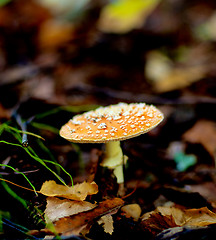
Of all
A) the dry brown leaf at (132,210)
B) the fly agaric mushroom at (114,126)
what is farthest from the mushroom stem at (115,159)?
the dry brown leaf at (132,210)

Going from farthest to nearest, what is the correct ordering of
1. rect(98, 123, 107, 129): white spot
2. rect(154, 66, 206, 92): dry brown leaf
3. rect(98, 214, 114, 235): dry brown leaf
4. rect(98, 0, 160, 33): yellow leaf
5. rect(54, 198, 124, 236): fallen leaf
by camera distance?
rect(98, 0, 160, 33): yellow leaf, rect(154, 66, 206, 92): dry brown leaf, rect(98, 123, 107, 129): white spot, rect(98, 214, 114, 235): dry brown leaf, rect(54, 198, 124, 236): fallen leaf

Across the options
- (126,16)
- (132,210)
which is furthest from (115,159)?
(126,16)

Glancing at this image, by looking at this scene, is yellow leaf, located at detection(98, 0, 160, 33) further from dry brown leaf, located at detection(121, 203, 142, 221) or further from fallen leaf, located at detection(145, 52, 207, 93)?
dry brown leaf, located at detection(121, 203, 142, 221)

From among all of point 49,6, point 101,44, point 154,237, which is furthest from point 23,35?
point 154,237

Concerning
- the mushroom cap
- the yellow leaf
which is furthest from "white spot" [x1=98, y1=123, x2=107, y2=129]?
the yellow leaf

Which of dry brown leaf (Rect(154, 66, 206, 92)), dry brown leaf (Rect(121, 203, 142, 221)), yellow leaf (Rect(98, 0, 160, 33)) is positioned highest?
yellow leaf (Rect(98, 0, 160, 33))

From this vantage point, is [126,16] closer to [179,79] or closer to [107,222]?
[179,79]
